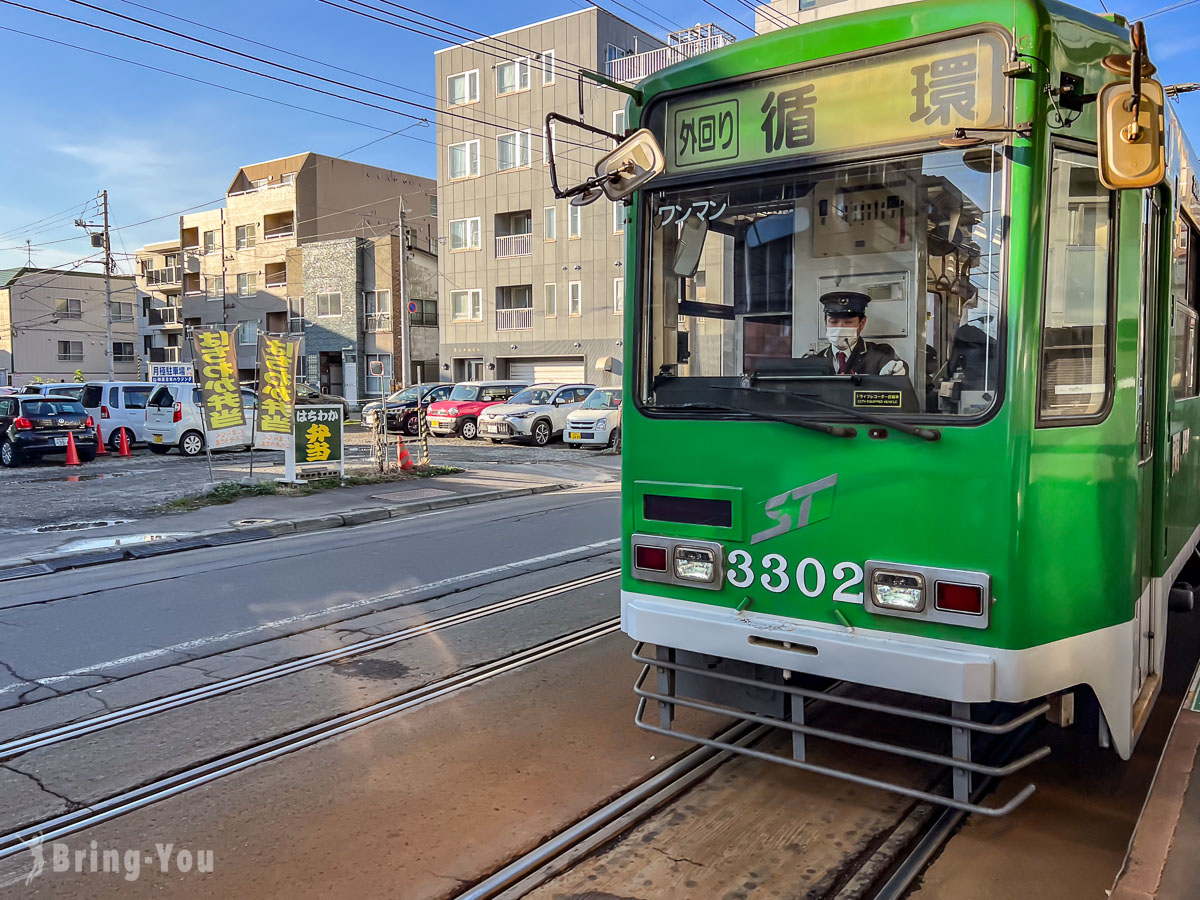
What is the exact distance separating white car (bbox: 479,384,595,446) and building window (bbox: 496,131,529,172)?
17.5 meters

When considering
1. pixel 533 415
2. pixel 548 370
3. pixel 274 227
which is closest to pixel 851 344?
pixel 533 415

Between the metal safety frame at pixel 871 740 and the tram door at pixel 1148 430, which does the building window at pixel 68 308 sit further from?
the tram door at pixel 1148 430

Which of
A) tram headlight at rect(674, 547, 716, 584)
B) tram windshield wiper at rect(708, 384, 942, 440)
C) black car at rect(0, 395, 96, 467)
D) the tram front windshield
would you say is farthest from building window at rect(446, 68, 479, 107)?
tram headlight at rect(674, 547, 716, 584)

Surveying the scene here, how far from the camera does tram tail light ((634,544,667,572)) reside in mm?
4281

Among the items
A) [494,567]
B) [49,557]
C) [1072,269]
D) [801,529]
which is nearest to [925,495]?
[801,529]

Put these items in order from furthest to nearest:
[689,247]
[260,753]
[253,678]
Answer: [253,678] → [260,753] → [689,247]

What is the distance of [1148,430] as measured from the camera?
170 inches

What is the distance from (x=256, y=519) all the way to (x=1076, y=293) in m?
11.2

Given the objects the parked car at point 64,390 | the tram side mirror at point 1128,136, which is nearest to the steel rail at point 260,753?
the tram side mirror at point 1128,136

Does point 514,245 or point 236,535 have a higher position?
point 514,245

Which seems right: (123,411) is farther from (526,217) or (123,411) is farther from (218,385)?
(526,217)

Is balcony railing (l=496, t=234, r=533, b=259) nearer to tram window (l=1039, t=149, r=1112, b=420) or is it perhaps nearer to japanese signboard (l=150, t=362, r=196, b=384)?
japanese signboard (l=150, t=362, r=196, b=384)

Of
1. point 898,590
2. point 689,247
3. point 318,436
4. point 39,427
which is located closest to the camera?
point 898,590

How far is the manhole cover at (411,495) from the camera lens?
14.6 metres
